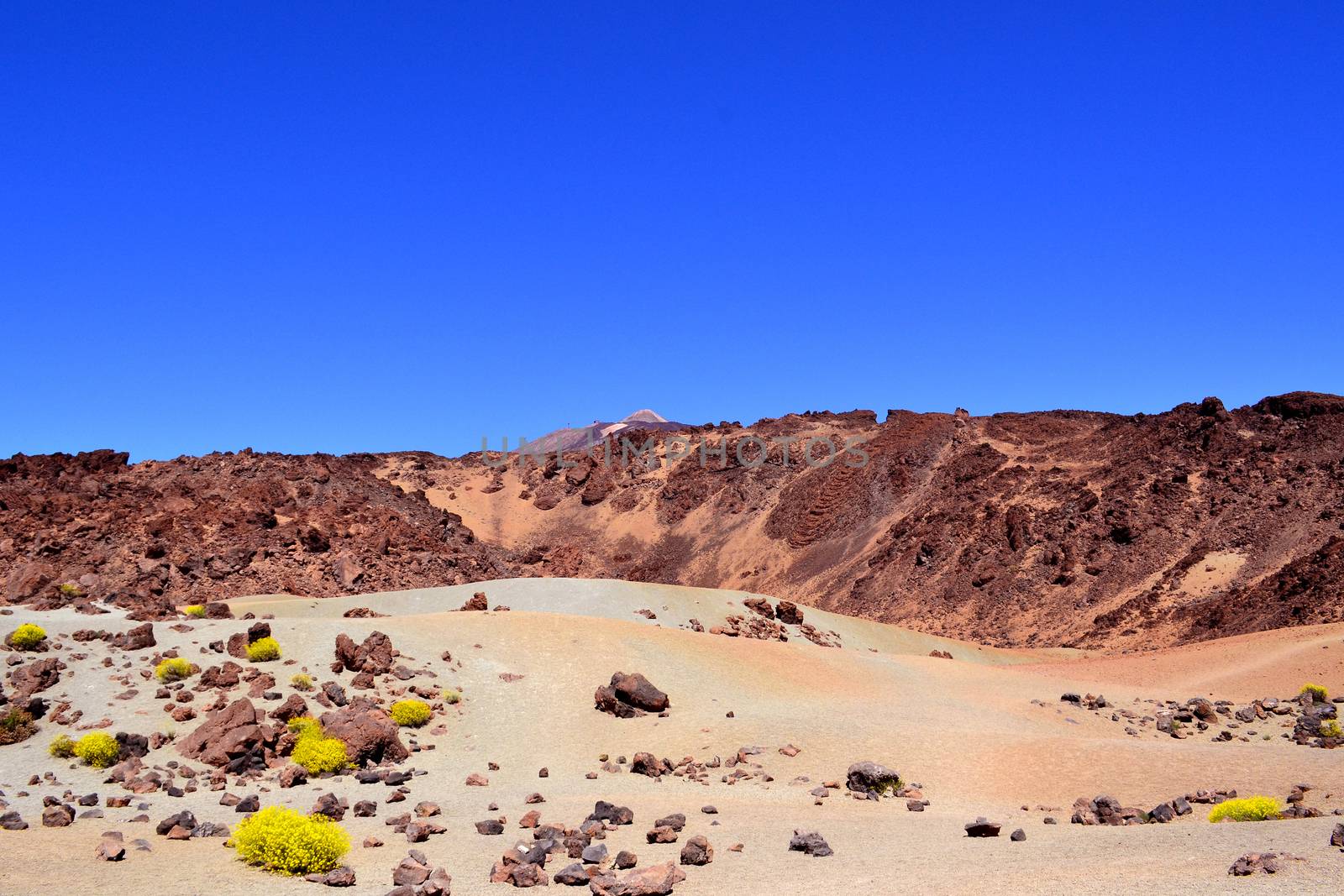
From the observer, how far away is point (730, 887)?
1137 centimetres

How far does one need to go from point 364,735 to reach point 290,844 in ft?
20.2

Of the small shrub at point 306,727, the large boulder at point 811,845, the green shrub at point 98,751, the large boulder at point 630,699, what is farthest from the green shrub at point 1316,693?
the green shrub at point 98,751

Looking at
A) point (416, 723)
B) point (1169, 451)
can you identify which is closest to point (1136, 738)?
point (416, 723)

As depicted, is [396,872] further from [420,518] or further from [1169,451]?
[1169,451]

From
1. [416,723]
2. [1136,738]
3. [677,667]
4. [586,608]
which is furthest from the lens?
[586,608]

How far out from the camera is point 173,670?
68.6 ft

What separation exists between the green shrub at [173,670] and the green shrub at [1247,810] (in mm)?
16780

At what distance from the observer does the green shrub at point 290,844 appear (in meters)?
12.3

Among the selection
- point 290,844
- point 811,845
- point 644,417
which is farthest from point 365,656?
point 644,417

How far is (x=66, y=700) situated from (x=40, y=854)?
864cm

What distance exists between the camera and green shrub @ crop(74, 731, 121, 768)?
1736cm

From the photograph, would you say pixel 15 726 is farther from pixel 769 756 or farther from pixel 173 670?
pixel 769 756

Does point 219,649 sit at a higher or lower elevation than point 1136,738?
higher

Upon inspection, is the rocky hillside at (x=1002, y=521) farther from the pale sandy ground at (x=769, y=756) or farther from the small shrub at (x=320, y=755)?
the small shrub at (x=320, y=755)
